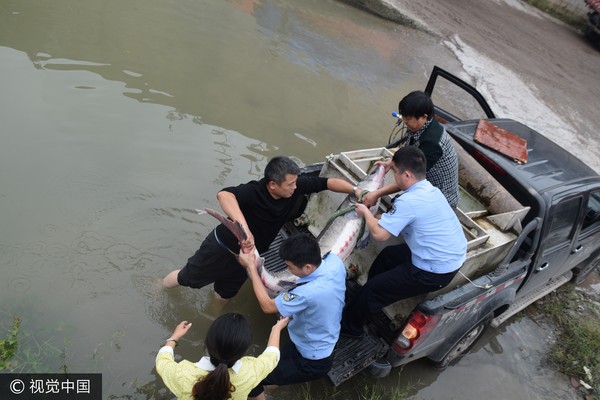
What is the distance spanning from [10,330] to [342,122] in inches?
226

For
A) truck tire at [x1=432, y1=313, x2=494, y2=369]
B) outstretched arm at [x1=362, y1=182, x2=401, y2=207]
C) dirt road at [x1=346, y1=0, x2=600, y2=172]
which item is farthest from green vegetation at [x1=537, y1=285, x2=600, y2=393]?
dirt road at [x1=346, y1=0, x2=600, y2=172]

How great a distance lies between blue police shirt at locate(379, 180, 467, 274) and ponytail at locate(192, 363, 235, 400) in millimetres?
→ 1542

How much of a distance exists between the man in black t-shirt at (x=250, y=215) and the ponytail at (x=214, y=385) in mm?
1082

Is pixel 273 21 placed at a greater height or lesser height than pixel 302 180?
lesser

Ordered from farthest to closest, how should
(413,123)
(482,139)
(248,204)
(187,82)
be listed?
(187,82) → (482,139) → (413,123) → (248,204)

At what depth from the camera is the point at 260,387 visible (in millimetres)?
3166

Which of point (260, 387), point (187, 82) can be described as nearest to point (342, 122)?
point (187, 82)

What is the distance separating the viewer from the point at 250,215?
3596mm

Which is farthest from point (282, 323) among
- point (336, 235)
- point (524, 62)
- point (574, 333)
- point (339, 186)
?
point (524, 62)

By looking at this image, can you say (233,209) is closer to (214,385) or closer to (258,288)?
(258,288)

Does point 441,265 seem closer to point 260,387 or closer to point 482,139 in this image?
point 260,387

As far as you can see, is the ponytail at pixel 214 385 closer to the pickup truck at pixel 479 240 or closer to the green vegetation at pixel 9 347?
the pickup truck at pixel 479 240

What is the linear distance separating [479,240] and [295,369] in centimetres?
188

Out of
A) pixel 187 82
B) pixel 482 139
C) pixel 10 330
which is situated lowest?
pixel 10 330
